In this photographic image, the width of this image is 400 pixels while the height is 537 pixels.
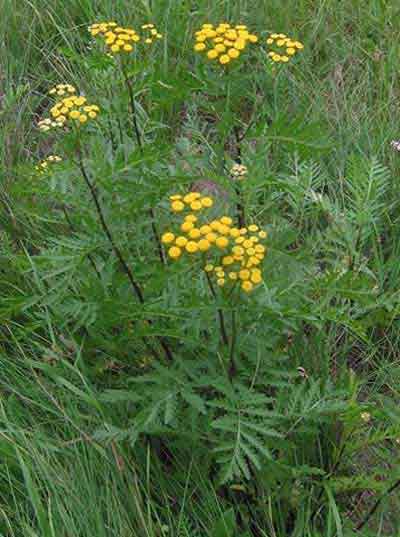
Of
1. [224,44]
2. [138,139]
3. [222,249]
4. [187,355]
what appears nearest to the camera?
[222,249]

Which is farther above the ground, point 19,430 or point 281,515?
point 19,430

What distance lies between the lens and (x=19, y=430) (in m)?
1.97

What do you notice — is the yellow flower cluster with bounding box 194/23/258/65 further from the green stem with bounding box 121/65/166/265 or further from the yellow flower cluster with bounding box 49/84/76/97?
the yellow flower cluster with bounding box 49/84/76/97

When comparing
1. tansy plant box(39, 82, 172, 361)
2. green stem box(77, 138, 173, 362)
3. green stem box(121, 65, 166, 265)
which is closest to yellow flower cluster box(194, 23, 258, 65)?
green stem box(121, 65, 166, 265)

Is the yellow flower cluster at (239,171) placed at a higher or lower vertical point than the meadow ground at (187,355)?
higher

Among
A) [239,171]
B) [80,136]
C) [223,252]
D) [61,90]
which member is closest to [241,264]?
[223,252]

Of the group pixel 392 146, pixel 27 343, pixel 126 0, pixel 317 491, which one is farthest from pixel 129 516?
pixel 126 0

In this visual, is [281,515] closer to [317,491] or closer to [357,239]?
[317,491]

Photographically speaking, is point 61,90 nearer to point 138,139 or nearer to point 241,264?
point 138,139

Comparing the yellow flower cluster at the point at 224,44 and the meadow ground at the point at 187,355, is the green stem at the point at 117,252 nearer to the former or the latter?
the meadow ground at the point at 187,355

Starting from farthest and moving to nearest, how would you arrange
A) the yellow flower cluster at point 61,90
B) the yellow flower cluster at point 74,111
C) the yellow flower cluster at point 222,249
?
the yellow flower cluster at point 61,90 < the yellow flower cluster at point 74,111 < the yellow flower cluster at point 222,249

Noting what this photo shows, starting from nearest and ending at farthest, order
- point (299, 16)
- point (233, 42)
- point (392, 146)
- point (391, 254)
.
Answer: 1. point (233, 42)
2. point (391, 254)
3. point (392, 146)
4. point (299, 16)

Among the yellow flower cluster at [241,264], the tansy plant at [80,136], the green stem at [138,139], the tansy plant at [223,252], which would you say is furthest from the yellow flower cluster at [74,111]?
the yellow flower cluster at [241,264]

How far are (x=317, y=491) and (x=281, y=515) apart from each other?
166 mm
